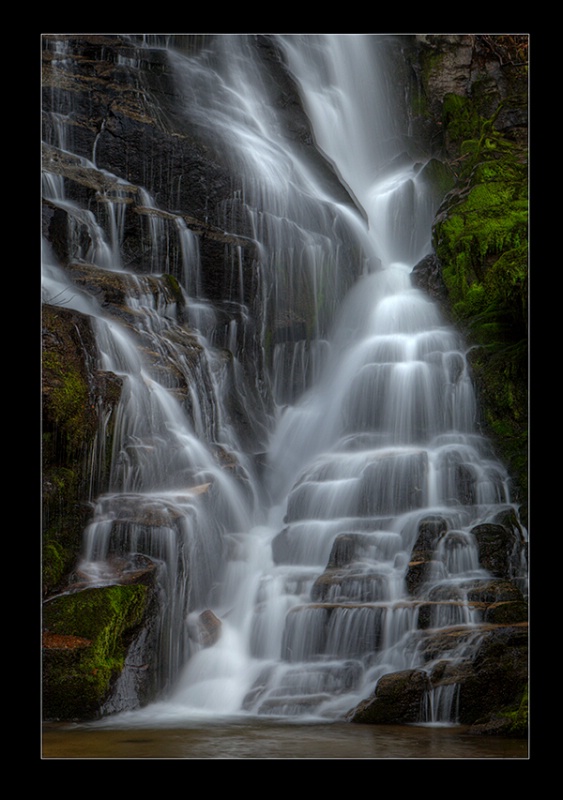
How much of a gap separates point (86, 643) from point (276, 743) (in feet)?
5.90

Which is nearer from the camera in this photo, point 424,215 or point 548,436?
point 548,436

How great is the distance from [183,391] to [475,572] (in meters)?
3.58

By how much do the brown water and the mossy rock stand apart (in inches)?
9.2

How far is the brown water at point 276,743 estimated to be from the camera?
6914 mm

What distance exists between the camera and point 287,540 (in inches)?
356

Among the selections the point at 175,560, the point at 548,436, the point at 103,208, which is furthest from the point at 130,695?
the point at 103,208

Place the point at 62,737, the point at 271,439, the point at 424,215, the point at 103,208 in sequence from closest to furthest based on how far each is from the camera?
the point at 62,737
the point at 271,439
the point at 103,208
the point at 424,215

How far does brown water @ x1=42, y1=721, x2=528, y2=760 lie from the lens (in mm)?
6914

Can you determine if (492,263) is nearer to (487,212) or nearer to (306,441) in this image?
(487,212)

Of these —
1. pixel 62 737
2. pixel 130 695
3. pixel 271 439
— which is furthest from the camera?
pixel 271 439

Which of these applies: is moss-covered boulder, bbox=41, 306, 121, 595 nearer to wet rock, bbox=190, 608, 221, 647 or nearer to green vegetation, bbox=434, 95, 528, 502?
wet rock, bbox=190, 608, 221, 647

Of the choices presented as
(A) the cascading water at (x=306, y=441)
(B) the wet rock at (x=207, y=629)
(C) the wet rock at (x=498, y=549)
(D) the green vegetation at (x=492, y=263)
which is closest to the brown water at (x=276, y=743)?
(A) the cascading water at (x=306, y=441)

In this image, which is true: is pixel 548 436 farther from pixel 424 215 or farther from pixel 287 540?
pixel 424 215

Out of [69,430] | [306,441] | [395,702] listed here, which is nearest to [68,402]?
[69,430]
